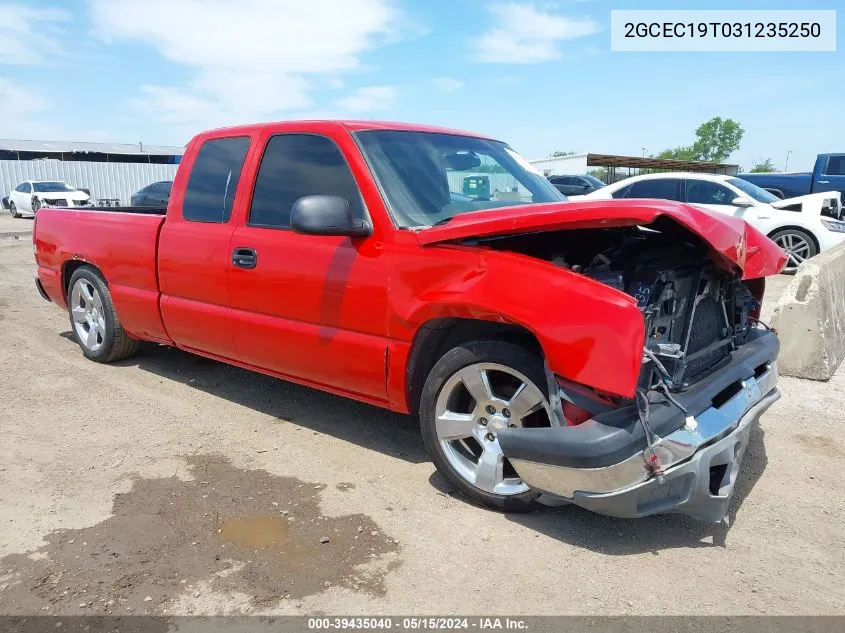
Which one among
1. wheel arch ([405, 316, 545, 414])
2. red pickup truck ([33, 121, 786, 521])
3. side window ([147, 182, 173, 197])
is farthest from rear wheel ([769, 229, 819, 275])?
side window ([147, 182, 173, 197])

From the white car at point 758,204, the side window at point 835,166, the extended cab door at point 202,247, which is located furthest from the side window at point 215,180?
the side window at point 835,166

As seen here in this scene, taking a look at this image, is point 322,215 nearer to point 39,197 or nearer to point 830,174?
point 830,174

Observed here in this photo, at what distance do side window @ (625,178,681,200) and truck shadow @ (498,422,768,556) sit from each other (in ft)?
27.8

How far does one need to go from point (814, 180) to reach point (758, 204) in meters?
6.09

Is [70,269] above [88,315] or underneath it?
above

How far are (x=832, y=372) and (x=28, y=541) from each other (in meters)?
5.68

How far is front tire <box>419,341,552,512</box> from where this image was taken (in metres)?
2.96

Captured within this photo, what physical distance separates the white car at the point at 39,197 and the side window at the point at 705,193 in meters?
23.2

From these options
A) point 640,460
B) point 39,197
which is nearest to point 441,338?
point 640,460

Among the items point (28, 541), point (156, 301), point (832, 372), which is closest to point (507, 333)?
point (28, 541)

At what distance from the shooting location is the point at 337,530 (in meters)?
3.04

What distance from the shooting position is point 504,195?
4.01m

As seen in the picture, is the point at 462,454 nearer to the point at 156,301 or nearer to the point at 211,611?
the point at 211,611

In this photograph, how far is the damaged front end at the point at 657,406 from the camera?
8.50 feet
